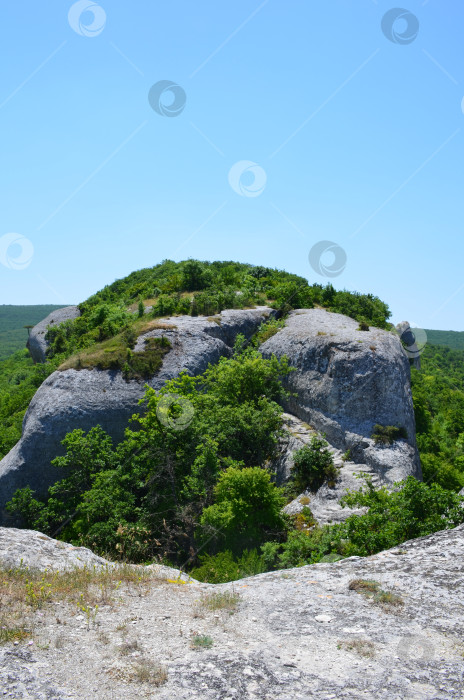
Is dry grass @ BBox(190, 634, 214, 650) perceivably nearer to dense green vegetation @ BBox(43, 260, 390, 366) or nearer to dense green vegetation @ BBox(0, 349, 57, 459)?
dense green vegetation @ BBox(43, 260, 390, 366)

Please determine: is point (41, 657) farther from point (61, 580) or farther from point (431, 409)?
point (431, 409)

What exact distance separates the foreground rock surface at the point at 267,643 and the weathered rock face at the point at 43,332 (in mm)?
35371

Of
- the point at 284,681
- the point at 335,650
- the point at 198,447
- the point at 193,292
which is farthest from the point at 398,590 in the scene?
the point at 193,292

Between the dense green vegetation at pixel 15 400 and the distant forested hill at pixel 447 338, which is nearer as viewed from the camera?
the dense green vegetation at pixel 15 400

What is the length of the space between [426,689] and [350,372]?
1673cm

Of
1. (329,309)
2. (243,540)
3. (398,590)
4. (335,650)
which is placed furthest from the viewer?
(329,309)

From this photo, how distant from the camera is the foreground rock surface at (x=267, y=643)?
5809 mm

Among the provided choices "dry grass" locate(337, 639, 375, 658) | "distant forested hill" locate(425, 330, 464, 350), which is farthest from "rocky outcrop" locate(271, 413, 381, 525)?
"distant forested hill" locate(425, 330, 464, 350)

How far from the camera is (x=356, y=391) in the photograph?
70.4 feet

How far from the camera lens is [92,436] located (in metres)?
Answer: 20.7

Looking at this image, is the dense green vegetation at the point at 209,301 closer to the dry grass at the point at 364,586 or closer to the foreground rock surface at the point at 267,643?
the foreground rock surface at the point at 267,643

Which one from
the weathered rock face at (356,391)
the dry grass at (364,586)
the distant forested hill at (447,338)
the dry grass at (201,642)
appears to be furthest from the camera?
the distant forested hill at (447,338)

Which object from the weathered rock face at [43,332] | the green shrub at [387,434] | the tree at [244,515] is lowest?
the tree at [244,515]

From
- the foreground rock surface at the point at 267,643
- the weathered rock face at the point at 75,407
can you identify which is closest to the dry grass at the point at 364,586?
the foreground rock surface at the point at 267,643
